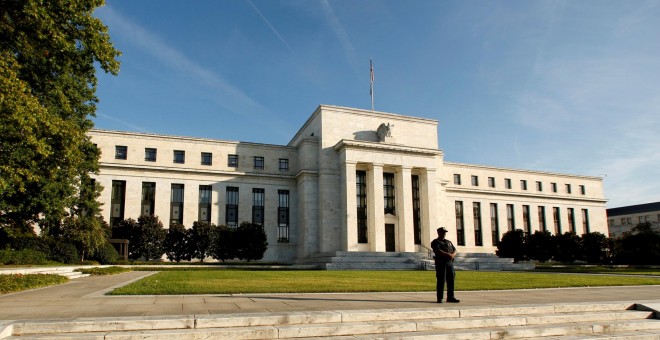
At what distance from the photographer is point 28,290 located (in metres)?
15.4

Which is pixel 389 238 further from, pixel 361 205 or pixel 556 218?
pixel 556 218

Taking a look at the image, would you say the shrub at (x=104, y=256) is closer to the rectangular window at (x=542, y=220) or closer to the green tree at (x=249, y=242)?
the green tree at (x=249, y=242)

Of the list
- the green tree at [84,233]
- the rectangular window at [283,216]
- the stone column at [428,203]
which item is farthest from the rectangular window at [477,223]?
the green tree at [84,233]

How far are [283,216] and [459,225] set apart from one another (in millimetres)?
27355

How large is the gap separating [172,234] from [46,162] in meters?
26.9

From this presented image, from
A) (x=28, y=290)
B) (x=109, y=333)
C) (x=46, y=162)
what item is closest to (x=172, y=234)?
(x=46, y=162)

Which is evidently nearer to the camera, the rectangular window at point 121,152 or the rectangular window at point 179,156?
the rectangular window at point 121,152

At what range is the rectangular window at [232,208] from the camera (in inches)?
2105

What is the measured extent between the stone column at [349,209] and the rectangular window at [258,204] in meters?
10.3

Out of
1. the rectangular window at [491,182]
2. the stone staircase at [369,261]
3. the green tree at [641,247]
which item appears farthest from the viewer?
the rectangular window at [491,182]

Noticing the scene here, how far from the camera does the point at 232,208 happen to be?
54.1 metres

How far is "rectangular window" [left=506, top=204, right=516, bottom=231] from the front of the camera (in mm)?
70438

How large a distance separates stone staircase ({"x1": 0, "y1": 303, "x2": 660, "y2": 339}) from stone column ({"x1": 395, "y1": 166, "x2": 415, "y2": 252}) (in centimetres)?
4056

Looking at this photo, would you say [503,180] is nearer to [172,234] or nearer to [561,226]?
[561,226]
